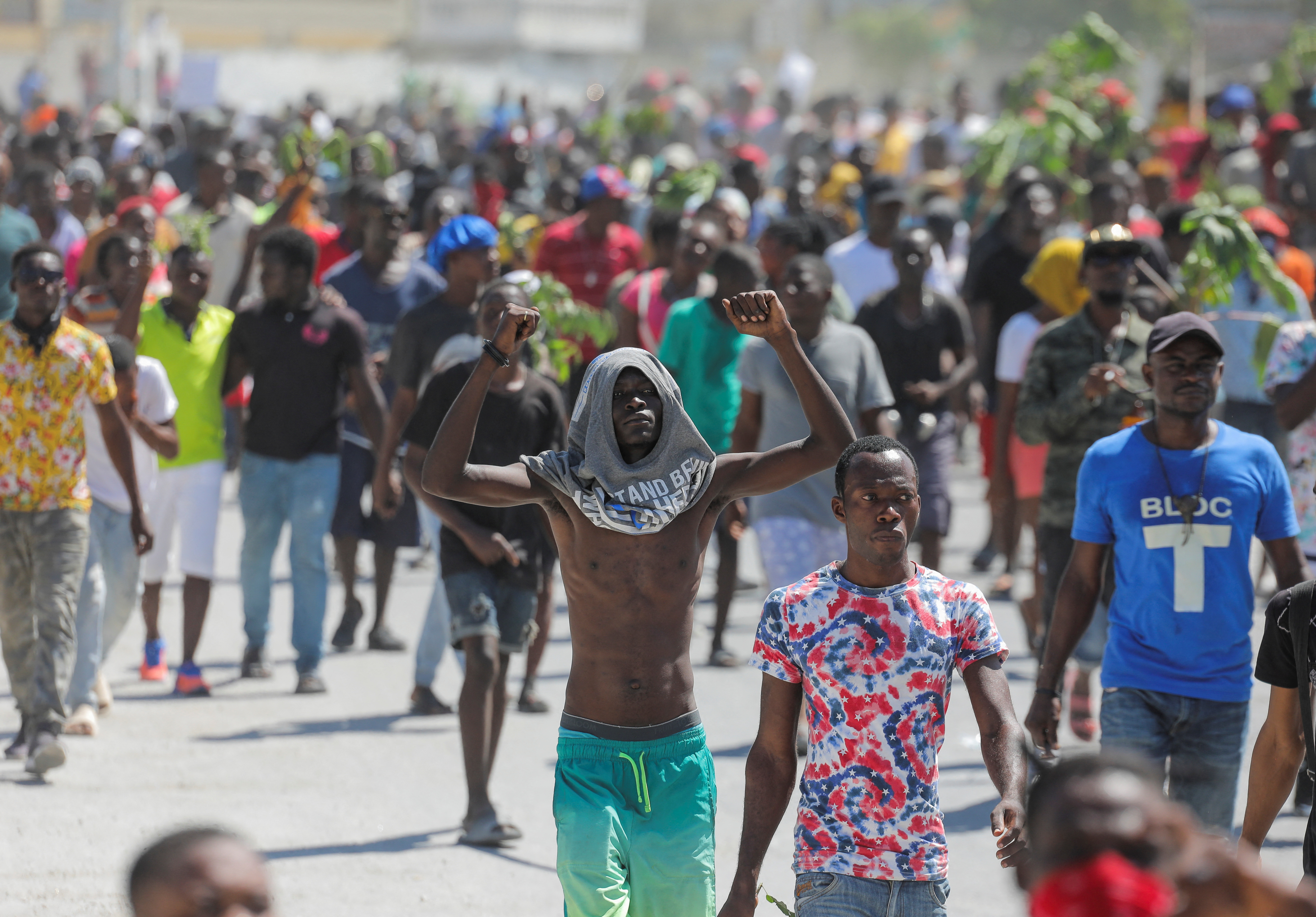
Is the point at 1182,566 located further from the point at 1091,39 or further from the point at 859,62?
the point at 859,62

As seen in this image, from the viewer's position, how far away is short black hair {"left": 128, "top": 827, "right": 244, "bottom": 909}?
2.68 meters

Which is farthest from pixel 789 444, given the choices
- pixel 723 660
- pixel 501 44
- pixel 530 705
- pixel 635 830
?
pixel 501 44

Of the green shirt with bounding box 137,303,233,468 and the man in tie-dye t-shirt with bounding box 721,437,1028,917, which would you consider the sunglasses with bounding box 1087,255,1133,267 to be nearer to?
the man in tie-dye t-shirt with bounding box 721,437,1028,917

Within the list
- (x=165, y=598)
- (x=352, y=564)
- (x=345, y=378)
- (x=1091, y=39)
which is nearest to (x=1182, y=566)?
(x=345, y=378)

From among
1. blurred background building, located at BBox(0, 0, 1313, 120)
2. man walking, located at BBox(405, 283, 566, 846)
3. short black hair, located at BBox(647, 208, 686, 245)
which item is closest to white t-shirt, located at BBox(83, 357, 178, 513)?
man walking, located at BBox(405, 283, 566, 846)

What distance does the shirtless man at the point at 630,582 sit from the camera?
180 inches

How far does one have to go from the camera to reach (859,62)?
212 ft

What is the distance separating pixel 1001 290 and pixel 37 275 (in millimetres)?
5730

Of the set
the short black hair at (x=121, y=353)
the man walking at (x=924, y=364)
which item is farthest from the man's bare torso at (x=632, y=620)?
the man walking at (x=924, y=364)

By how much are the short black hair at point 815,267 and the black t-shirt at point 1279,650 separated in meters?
3.67

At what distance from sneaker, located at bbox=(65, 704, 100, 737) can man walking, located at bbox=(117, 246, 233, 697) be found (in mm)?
825

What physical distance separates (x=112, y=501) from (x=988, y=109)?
47.5 meters

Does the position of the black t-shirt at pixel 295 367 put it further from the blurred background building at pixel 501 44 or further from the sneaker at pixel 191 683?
A: the blurred background building at pixel 501 44

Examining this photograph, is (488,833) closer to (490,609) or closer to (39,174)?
(490,609)
